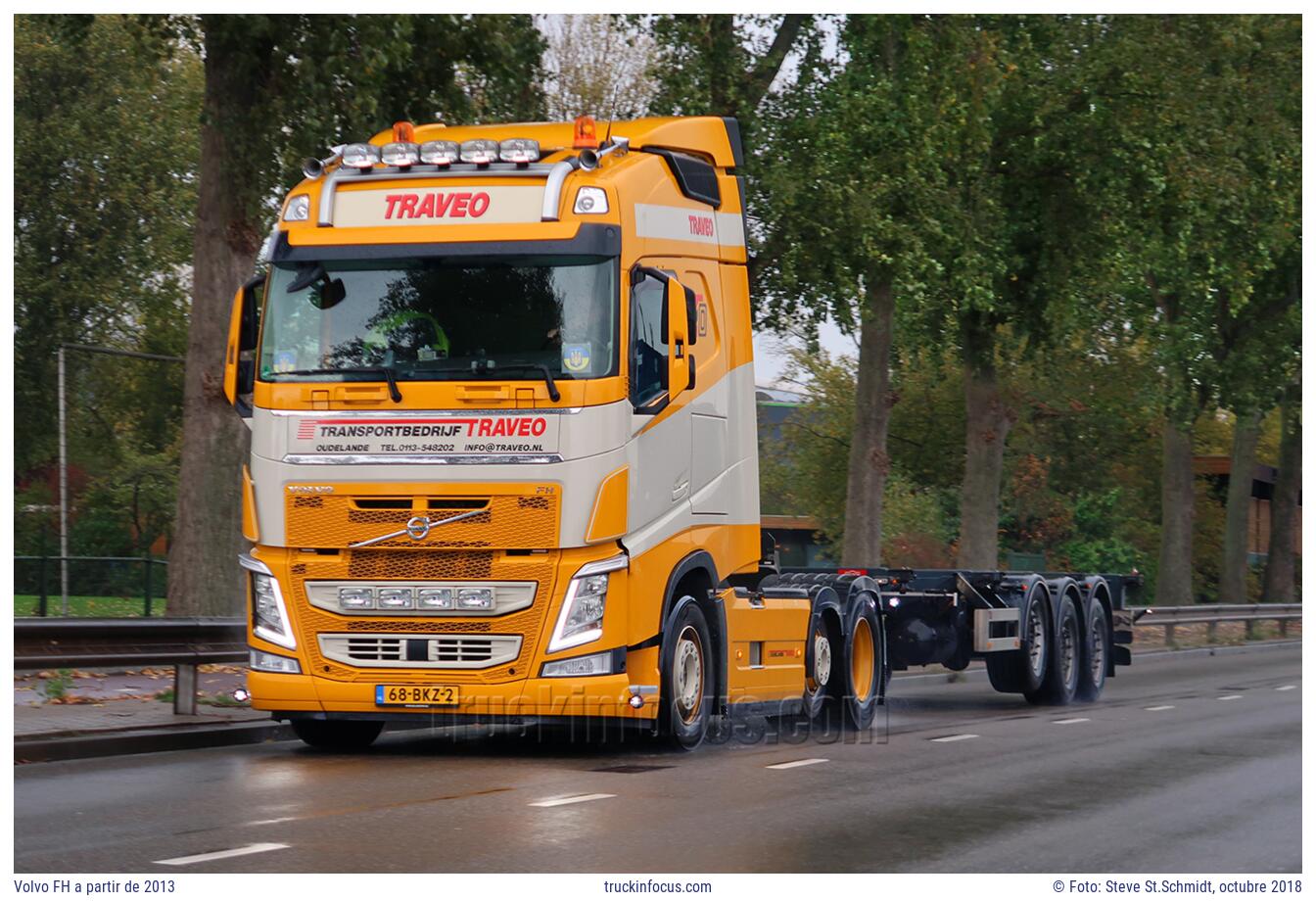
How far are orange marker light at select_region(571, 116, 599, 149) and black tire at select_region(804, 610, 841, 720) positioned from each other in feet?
14.2

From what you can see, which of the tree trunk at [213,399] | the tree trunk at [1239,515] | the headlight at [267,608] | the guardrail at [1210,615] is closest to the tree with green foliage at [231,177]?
the tree trunk at [213,399]

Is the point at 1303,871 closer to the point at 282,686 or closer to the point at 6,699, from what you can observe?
the point at 282,686

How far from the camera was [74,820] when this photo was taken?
9352 mm

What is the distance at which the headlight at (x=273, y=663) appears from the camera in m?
12.8

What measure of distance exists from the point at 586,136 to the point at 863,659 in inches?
224

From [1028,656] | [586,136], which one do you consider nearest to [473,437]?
[586,136]

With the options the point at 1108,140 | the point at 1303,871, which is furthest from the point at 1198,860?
the point at 1108,140

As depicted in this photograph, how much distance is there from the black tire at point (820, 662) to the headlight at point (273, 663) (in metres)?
4.28

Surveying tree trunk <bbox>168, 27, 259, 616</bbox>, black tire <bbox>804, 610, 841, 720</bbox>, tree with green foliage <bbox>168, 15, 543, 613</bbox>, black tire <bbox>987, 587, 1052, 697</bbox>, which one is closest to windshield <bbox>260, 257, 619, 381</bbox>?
black tire <bbox>804, 610, 841, 720</bbox>

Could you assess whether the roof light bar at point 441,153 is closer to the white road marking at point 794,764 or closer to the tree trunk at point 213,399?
the white road marking at point 794,764

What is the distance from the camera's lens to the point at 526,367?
12.4 meters

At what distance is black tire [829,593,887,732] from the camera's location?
1600 cm

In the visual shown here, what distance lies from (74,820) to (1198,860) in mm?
5258

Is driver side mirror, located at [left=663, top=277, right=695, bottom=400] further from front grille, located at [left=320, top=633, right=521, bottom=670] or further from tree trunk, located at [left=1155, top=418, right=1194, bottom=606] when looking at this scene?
tree trunk, located at [left=1155, top=418, right=1194, bottom=606]
